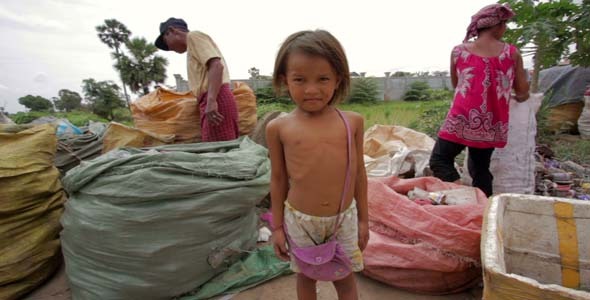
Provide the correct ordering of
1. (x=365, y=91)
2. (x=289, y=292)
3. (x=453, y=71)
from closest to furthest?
(x=289, y=292) → (x=453, y=71) → (x=365, y=91)

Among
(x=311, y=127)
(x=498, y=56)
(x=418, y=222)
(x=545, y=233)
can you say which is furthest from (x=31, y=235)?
(x=498, y=56)

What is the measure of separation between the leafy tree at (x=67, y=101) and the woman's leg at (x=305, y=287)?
23.3 meters

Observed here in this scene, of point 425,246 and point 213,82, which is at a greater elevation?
point 213,82

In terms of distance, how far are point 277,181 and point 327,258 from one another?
0.33 m

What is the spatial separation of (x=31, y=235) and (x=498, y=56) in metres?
2.92

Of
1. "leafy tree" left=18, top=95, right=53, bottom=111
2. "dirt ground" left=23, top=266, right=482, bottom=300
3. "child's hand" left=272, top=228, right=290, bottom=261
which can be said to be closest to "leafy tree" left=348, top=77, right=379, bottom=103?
"dirt ground" left=23, top=266, right=482, bottom=300

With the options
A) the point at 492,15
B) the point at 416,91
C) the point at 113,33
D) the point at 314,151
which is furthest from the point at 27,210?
the point at 113,33

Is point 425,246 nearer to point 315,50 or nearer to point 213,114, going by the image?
point 315,50

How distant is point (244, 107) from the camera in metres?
2.65

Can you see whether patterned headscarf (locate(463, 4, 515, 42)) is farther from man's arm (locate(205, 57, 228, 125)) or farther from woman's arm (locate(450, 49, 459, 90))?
man's arm (locate(205, 57, 228, 125))

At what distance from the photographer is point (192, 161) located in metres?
1.56

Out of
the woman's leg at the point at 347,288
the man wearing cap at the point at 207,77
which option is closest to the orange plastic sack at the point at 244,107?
the man wearing cap at the point at 207,77

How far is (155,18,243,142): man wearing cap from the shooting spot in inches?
82.9

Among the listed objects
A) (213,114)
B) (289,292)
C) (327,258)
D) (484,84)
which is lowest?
(289,292)
